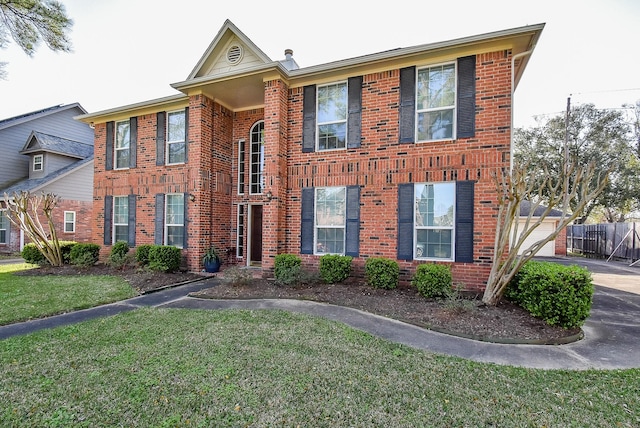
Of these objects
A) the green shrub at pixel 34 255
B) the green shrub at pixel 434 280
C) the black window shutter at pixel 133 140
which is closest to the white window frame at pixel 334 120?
the green shrub at pixel 434 280

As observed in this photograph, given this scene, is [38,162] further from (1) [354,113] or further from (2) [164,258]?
(1) [354,113]

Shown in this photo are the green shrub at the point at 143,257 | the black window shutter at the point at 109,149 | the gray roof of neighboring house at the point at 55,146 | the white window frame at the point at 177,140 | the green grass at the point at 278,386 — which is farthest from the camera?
the gray roof of neighboring house at the point at 55,146

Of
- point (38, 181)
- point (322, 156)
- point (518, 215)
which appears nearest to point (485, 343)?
point (518, 215)

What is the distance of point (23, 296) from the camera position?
649 cm

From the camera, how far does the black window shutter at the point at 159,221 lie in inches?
400

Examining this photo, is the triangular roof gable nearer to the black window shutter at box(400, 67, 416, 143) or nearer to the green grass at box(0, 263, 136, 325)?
the black window shutter at box(400, 67, 416, 143)

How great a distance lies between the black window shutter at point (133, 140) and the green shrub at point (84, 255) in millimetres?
3179

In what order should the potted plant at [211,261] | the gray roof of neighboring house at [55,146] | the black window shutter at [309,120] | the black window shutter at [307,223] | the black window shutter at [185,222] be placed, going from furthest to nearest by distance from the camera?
the gray roof of neighboring house at [55,146] < the black window shutter at [185,222] < the potted plant at [211,261] < the black window shutter at [309,120] < the black window shutter at [307,223]

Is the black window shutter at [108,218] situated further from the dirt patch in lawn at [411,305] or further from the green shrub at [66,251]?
the dirt patch in lawn at [411,305]

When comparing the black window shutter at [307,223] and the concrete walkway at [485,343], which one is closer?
the concrete walkway at [485,343]

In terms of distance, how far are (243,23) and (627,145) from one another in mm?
24382

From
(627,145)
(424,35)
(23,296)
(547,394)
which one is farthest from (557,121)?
(23,296)

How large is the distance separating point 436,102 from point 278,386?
696 cm

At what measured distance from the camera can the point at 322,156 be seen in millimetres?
8352
